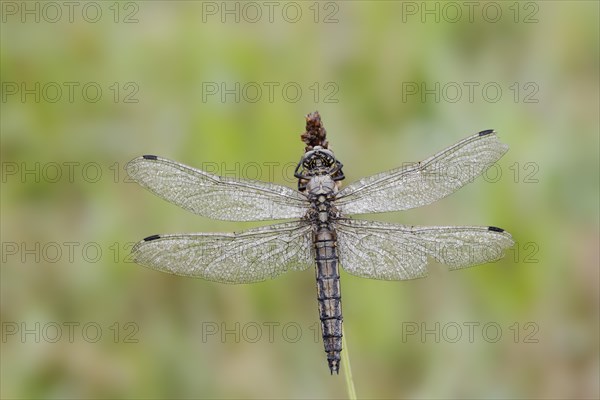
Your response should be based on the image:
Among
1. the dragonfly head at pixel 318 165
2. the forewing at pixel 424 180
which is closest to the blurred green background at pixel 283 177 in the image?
the forewing at pixel 424 180

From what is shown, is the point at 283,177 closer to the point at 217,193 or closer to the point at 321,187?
the point at 217,193

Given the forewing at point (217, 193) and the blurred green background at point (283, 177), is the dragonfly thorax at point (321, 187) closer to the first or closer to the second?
the forewing at point (217, 193)

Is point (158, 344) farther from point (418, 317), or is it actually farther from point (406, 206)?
point (406, 206)

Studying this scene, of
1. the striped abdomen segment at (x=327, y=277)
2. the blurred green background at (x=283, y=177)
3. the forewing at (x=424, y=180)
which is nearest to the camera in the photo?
the striped abdomen segment at (x=327, y=277)

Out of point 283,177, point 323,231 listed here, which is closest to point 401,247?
point 323,231

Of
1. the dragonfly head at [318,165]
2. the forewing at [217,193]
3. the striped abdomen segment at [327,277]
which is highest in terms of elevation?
the dragonfly head at [318,165]

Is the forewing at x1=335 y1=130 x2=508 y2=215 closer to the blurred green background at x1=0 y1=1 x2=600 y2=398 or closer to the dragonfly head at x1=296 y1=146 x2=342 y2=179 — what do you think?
the dragonfly head at x1=296 y1=146 x2=342 y2=179
